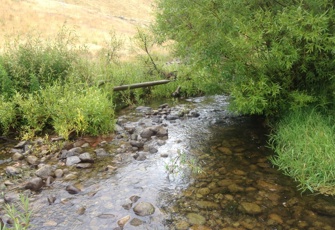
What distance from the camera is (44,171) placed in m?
5.42

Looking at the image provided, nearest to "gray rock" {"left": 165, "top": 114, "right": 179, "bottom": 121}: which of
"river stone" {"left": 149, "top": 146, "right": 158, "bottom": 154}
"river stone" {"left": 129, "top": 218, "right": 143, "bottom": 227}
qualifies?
"river stone" {"left": 149, "top": 146, "right": 158, "bottom": 154}

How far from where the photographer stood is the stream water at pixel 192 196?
4.08m

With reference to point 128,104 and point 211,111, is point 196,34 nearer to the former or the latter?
point 211,111

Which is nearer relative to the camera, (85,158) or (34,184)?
(34,184)

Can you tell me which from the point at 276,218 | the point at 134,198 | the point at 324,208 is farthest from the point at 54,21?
the point at 324,208

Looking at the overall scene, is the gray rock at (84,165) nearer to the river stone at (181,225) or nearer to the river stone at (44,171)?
the river stone at (44,171)

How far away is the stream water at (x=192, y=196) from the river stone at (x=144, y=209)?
71 mm

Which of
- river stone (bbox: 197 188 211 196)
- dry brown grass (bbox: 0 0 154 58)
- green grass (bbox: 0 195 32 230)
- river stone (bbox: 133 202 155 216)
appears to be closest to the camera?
green grass (bbox: 0 195 32 230)

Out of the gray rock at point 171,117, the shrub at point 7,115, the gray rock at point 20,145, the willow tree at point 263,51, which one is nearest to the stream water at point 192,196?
the willow tree at point 263,51

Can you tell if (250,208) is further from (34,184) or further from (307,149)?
(34,184)

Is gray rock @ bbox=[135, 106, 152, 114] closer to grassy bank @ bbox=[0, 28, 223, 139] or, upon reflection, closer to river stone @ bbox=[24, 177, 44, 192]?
grassy bank @ bbox=[0, 28, 223, 139]

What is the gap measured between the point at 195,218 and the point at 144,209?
0.74 metres

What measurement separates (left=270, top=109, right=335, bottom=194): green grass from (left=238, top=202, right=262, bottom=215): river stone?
3.11 ft

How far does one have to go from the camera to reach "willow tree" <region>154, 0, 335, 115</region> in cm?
550
